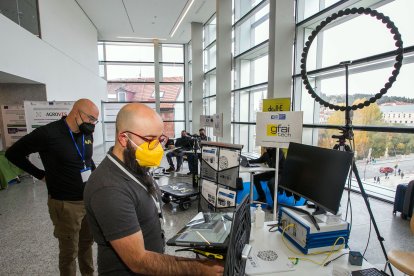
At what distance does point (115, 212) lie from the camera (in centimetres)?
87

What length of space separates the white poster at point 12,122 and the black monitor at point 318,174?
6.05 metres

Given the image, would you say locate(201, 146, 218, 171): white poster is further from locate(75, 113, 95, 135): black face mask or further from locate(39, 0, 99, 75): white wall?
locate(39, 0, 99, 75): white wall

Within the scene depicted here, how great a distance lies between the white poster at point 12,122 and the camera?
5207 mm

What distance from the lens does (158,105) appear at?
11.3 m

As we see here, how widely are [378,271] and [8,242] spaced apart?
12.2ft

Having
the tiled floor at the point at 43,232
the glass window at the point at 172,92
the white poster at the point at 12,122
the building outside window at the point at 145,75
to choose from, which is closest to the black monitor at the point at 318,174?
the tiled floor at the point at 43,232

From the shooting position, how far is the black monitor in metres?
1.24

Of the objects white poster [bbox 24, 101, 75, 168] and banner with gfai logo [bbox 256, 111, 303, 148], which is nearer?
banner with gfai logo [bbox 256, 111, 303, 148]

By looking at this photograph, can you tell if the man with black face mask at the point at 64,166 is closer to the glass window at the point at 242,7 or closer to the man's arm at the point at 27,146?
the man's arm at the point at 27,146

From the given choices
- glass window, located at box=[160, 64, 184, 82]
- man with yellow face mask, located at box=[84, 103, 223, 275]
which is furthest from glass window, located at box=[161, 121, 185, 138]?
man with yellow face mask, located at box=[84, 103, 223, 275]

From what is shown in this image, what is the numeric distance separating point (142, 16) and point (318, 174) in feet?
29.6

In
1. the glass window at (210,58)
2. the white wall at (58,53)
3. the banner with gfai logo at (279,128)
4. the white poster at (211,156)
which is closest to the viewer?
the banner with gfai logo at (279,128)

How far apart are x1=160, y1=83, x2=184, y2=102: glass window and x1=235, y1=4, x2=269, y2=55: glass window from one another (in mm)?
5294

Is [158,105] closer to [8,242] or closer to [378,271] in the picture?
[8,242]
